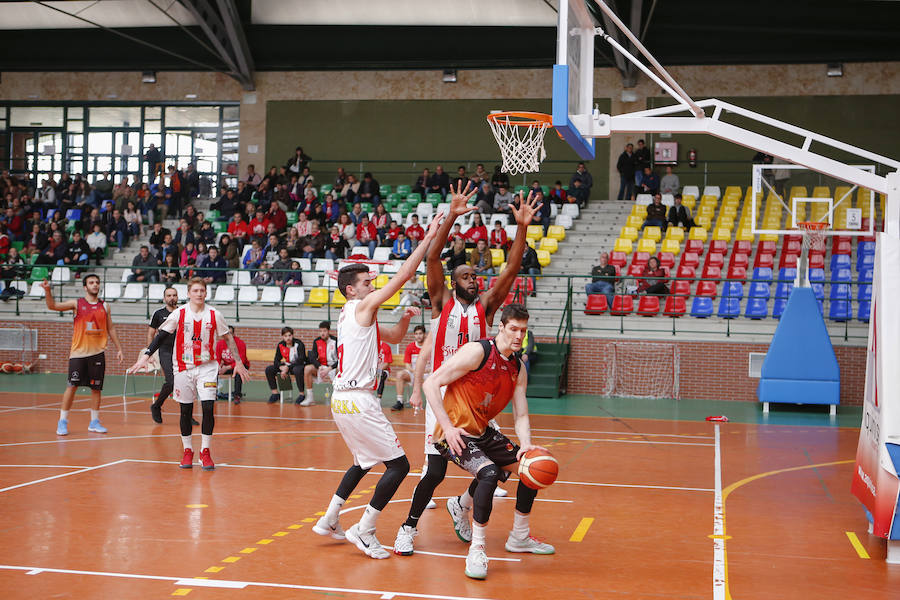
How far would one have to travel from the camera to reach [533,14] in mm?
28516

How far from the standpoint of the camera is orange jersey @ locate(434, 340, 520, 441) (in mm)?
6836

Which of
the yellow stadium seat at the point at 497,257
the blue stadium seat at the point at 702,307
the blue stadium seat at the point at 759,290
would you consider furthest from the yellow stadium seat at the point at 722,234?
the yellow stadium seat at the point at 497,257

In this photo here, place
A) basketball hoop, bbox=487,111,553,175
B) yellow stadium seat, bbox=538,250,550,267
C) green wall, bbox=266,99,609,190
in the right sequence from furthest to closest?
1. green wall, bbox=266,99,609,190
2. yellow stadium seat, bbox=538,250,550,267
3. basketball hoop, bbox=487,111,553,175

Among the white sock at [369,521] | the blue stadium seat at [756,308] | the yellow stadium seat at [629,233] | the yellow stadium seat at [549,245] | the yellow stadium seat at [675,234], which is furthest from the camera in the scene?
the yellow stadium seat at [629,233]

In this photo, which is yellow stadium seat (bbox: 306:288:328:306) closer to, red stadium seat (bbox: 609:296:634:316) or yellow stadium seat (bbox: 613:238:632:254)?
red stadium seat (bbox: 609:296:634:316)

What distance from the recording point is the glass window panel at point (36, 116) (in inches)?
Result: 1319

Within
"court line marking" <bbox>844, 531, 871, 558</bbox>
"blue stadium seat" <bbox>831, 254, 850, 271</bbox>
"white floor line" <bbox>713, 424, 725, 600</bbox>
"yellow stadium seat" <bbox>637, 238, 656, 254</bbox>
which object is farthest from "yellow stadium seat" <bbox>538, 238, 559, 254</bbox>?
"court line marking" <bbox>844, 531, 871, 558</bbox>

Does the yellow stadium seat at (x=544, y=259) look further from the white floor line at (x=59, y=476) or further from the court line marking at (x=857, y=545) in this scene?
the court line marking at (x=857, y=545)

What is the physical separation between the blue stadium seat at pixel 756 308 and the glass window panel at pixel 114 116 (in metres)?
22.5

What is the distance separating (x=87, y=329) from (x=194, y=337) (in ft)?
10.6

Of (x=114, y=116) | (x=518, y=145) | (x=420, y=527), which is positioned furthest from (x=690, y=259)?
(x=114, y=116)

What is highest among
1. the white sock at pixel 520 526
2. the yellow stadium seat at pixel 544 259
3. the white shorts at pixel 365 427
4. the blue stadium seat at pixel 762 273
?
the yellow stadium seat at pixel 544 259

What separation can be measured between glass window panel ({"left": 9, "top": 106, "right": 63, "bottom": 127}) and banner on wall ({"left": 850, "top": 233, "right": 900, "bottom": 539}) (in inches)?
1236

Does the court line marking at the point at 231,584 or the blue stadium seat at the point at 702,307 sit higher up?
the blue stadium seat at the point at 702,307
